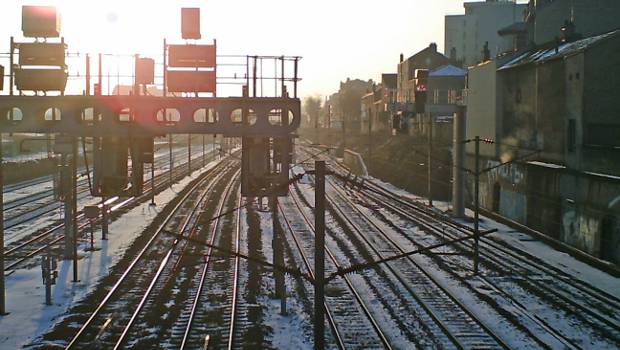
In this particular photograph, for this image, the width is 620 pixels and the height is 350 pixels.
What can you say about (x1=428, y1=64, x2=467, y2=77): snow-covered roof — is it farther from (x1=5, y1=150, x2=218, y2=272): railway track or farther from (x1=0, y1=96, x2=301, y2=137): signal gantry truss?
(x1=0, y1=96, x2=301, y2=137): signal gantry truss

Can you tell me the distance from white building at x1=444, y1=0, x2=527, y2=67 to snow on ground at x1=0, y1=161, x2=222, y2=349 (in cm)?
8548

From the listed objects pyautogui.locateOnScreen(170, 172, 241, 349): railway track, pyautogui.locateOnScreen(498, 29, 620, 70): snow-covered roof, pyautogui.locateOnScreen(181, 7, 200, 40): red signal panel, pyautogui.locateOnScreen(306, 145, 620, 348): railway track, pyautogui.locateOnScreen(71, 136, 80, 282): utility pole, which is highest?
pyautogui.locateOnScreen(498, 29, 620, 70): snow-covered roof

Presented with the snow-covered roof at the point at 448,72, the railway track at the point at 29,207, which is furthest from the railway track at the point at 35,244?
the snow-covered roof at the point at 448,72

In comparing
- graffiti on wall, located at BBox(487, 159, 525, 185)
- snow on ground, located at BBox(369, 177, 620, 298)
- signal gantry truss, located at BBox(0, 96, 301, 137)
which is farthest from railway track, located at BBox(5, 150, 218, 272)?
graffiti on wall, located at BBox(487, 159, 525, 185)

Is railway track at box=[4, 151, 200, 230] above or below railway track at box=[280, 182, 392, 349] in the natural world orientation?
above

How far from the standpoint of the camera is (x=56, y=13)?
14031 mm

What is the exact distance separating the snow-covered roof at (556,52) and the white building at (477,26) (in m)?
70.5

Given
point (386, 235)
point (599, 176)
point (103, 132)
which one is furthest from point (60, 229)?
point (599, 176)

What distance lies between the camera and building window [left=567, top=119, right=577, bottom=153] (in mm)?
24578

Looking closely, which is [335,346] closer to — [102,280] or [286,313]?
[286,313]

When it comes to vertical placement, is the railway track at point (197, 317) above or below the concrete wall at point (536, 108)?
below

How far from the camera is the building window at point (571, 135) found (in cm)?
2458

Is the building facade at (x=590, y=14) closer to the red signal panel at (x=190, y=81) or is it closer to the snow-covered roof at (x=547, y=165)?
the snow-covered roof at (x=547, y=165)

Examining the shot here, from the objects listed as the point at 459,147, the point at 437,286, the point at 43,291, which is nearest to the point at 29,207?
the point at 43,291
